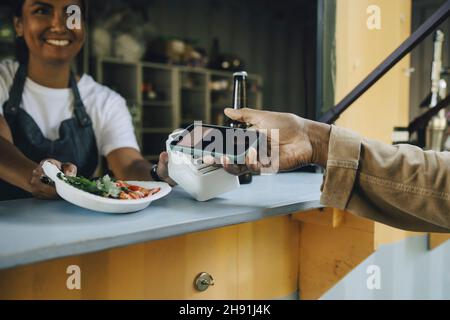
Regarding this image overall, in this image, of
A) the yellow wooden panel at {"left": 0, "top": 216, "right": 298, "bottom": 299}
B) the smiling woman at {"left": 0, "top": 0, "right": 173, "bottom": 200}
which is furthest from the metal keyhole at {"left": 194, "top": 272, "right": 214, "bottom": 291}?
the smiling woman at {"left": 0, "top": 0, "right": 173, "bottom": 200}

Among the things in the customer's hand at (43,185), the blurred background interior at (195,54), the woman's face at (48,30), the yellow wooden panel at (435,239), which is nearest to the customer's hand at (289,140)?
the customer's hand at (43,185)

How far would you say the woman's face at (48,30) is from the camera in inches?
65.1

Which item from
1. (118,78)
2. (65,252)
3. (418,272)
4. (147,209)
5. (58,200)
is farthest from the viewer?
(118,78)

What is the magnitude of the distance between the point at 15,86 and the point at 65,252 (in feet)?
4.43

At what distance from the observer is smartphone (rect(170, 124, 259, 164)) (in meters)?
0.86

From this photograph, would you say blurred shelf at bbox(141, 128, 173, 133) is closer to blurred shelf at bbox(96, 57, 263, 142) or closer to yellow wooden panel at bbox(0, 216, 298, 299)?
blurred shelf at bbox(96, 57, 263, 142)

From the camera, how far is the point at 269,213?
929 millimetres

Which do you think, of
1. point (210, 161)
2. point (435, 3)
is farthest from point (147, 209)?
point (435, 3)

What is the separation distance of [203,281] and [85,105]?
1.13 m

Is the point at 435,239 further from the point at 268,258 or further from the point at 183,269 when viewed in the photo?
the point at 183,269

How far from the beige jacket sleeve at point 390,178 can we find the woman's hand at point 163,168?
418 millimetres

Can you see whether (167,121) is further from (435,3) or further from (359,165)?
(359,165)

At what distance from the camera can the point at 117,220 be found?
80 cm

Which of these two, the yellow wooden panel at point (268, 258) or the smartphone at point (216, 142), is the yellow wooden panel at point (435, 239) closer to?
the yellow wooden panel at point (268, 258)
